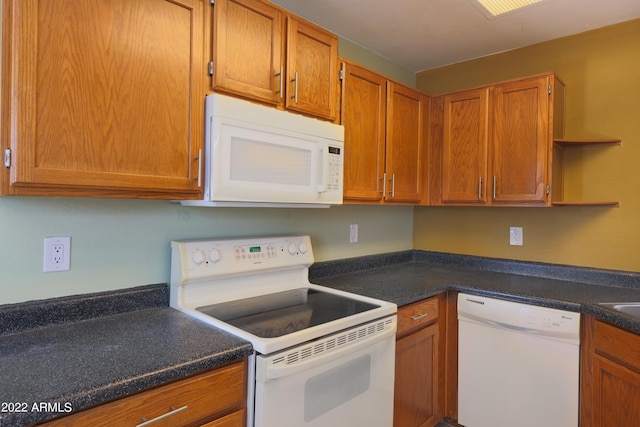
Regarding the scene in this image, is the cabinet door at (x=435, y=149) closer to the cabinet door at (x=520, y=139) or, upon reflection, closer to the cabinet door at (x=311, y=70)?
the cabinet door at (x=520, y=139)

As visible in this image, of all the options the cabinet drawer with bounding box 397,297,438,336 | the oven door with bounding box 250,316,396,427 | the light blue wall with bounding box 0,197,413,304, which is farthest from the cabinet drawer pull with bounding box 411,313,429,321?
the light blue wall with bounding box 0,197,413,304

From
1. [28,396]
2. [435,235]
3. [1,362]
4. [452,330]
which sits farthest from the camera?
[435,235]

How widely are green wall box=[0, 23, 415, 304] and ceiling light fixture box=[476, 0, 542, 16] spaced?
4.60ft

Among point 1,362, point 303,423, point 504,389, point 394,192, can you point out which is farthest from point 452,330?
point 1,362

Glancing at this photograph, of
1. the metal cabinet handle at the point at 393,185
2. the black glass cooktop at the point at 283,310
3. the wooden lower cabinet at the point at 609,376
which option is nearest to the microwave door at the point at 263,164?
the black glass cooktop at the point at 283,310

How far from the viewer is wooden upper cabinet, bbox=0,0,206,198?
1.02 m

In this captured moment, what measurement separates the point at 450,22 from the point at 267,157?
1.36 m

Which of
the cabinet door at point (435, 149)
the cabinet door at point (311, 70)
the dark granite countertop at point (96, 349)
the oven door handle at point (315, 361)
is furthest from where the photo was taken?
the cabinet door at point (435, 149)

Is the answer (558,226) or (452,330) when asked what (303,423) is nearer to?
(452,330)

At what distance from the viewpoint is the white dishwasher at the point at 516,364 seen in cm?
174

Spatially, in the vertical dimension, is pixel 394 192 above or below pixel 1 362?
above

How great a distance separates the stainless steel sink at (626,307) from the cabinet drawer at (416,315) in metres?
0.73

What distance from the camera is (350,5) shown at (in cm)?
196

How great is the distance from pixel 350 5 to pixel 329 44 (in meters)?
0.30
